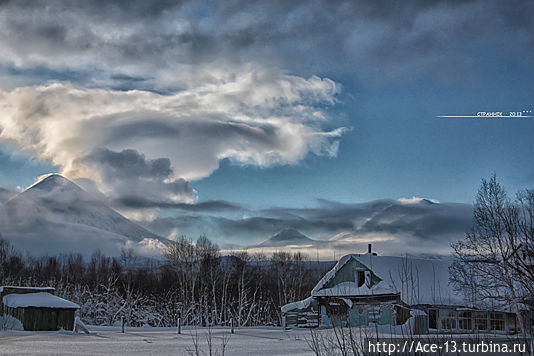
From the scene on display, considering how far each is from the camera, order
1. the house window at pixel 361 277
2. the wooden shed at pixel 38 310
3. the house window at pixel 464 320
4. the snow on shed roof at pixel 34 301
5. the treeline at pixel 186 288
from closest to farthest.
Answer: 1. the house window at pixel 464 320
2. the wooden shed at pixel 38 310
3. the snow on shed roof at pixel 34 301
4. the house window at pixel 361 277
5. the treeline at pixel 186 288

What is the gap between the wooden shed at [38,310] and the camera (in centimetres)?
3803

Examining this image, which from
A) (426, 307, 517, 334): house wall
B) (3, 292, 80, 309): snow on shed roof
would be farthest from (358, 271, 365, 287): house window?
(3, 292, 80, 309): snow on shed roof

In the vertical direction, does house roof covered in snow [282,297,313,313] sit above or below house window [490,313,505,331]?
above

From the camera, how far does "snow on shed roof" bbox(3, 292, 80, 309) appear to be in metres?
38.2

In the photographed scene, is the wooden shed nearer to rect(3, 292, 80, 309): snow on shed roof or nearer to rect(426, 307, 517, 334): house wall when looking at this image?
rect(3, 292, 80, 309): snow on shed roof

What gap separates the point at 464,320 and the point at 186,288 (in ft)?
112

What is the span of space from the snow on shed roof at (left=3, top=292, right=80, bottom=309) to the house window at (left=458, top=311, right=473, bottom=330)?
86.0ft

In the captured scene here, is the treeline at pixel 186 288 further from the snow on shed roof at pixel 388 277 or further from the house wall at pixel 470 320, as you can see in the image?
the house wall at pixel 470 320

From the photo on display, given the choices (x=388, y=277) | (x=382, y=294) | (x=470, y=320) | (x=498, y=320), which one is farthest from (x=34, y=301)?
(x=498, y=320)

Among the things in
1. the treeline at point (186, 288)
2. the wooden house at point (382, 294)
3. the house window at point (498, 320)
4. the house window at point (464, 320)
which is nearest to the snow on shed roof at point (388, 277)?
the wooden house at point (382, 294)

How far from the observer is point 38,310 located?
1506 inches

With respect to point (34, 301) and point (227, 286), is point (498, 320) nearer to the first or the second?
point (34, 301)

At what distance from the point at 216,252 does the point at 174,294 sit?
30.7 feet

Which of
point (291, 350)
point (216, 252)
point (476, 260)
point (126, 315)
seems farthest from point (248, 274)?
point (291, 350)
